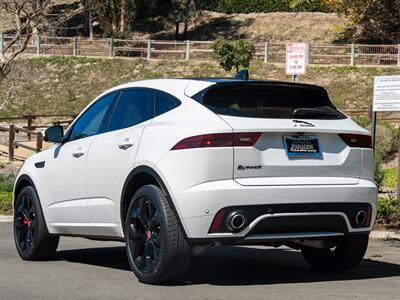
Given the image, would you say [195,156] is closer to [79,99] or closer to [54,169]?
[54,169]

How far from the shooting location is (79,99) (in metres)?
47.0

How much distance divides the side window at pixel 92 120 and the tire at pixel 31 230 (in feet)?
2.95

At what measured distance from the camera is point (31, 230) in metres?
9.52

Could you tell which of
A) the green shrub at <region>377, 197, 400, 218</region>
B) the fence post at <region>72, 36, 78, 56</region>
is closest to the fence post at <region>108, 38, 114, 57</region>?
the fence post at <region>72, 36, 78, 56</region>

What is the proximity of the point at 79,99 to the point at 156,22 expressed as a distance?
18.8m

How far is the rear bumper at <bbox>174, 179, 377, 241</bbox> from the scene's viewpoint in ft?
23.1

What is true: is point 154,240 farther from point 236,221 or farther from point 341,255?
point 341,255

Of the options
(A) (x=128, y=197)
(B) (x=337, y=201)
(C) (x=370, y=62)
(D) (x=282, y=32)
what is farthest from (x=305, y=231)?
(D) (x=282, y=32)

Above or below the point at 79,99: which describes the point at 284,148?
above

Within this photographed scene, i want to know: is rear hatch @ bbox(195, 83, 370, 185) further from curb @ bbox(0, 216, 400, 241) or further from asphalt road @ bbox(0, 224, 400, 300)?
curb @ bbox(0, 216, 400, 241)

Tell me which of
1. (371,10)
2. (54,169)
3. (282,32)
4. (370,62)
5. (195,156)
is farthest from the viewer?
(282,32)

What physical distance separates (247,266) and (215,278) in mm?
986

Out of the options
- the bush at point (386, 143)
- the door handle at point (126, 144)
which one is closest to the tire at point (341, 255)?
the door handle at point (126, 144)

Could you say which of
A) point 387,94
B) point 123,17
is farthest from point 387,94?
point 123,17
